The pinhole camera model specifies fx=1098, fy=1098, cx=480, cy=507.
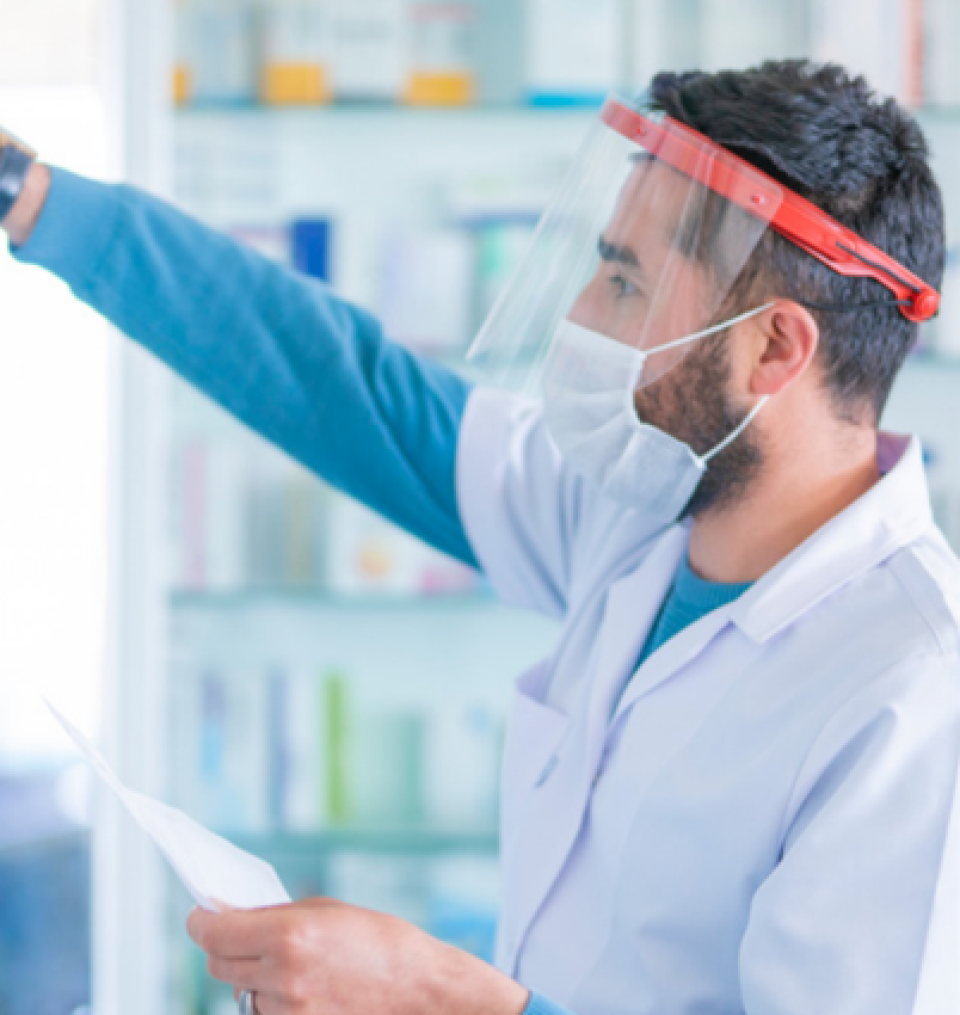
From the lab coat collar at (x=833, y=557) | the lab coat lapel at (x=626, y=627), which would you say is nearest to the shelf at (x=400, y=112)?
the lab coat lapel at (x=626, y=627)

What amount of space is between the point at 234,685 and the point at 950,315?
1356 millimetres

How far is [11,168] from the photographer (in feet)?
3.27

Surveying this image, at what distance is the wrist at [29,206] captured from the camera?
1.02 m

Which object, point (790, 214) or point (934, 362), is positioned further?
point (934, 362)

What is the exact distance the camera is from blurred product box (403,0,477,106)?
1.88m

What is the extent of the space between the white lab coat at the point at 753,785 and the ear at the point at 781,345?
0.13m

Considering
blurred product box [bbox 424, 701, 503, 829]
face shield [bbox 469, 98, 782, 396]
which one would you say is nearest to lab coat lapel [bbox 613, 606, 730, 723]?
face shield [bbox 469, 98, 782, 396]

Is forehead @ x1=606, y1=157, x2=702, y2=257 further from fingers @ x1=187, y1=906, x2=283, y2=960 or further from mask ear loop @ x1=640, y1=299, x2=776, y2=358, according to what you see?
fingers @ x1=187, y1=906, x2=283, y2=960

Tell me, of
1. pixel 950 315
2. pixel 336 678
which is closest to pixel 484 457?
pixel 336 678

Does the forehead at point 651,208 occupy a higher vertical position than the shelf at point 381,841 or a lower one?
higher

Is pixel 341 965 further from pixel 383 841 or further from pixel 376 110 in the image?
pixel 376 110

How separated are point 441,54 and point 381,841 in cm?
136

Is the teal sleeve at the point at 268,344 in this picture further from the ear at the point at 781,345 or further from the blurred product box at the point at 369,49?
the blurred product box at the point at 369,49

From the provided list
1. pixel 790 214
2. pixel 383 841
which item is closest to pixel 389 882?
pixel 383 841
